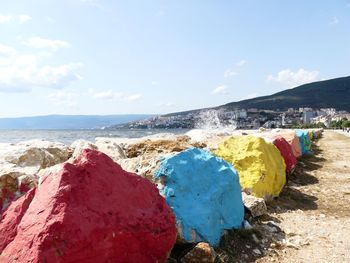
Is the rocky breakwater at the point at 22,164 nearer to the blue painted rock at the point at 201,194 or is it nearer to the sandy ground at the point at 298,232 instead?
the blue painted rock at the point at 201,194

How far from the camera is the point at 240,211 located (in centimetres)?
660

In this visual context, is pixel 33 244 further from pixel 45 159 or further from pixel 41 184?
pixel 45 159

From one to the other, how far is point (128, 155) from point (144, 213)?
4.91 meters

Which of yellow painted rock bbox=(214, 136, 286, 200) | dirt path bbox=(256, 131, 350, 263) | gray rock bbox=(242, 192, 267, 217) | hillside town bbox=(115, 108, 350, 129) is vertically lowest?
hillside town bbox=(115, 108, 350, 129)

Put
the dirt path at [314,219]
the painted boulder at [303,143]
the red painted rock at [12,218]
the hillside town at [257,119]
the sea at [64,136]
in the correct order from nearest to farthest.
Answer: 1. the red painted rock at [12,218]
2. the dirt path at [314,219]
3. the painted boulder at [303,143]
4. the sea at [64,136]
5. the hillside town at [257,119]

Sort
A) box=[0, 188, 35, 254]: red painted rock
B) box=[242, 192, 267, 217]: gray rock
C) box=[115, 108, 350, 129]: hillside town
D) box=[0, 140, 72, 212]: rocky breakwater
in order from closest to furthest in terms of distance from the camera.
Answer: box=[0, 188, 35, 254]: red painted rock → box=[0, 140, 72, 212]: rocky breakwater → box=[242, 192, 267, 217]: gray rock → box=[115, 108, 350, 129]: hillside town

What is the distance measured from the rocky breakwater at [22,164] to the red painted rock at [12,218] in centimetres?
36

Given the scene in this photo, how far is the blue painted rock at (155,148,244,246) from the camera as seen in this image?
547 centimetres

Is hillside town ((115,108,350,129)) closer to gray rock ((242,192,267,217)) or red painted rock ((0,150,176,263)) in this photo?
gray rock ((242,192,267,217))

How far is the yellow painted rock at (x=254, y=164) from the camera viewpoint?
8547 millimetres

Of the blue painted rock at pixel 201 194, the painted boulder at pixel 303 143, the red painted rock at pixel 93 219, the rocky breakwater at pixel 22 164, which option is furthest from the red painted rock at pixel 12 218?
the painted boulder at pixel 303 143

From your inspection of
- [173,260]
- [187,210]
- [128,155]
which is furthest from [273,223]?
[128,155]

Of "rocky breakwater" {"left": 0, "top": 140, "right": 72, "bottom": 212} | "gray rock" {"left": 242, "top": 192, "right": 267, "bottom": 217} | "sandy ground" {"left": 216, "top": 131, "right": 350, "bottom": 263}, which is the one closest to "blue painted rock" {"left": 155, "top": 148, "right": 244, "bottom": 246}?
"sandy ground" {"left": 216, "top": 131, "right": 350, "bottom": 263}

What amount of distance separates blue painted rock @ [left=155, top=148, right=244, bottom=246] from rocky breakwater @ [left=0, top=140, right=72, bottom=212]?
5.73 feet
